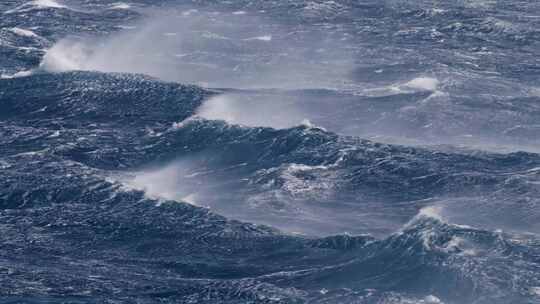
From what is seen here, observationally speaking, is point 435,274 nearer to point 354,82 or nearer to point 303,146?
point 303,146

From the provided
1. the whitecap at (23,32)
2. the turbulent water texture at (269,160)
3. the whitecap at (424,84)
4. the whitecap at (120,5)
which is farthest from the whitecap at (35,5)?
the whitecap at (424,84)

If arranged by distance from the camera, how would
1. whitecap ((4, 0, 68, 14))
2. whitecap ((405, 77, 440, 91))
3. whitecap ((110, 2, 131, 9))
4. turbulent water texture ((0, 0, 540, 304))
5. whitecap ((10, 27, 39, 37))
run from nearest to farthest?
turbulent water texture ((0, 0, 540, 304))
whitecap ((405, 77, 440, 91))
whitecap ((10, 27, 39, 37))
whitecap ((4, 0, 68, 14))
whitecap ((110, 2, 131, 9))

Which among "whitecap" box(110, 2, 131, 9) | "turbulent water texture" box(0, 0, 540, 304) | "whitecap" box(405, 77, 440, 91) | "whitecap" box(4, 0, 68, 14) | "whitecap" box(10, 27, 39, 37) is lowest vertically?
"turbulent water texture" box(0, 0, 540, 304)

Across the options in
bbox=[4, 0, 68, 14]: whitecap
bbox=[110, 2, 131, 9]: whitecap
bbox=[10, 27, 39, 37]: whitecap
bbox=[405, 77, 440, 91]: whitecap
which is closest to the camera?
bbox=[405, 77, 440, 91]: whitecap

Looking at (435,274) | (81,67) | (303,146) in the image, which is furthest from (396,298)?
(81,67)

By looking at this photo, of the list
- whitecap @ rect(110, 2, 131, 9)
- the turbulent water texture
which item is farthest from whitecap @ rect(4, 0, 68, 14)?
whitecap @ rect(110, 2, 131, 9)

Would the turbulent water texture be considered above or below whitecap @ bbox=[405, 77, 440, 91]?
below

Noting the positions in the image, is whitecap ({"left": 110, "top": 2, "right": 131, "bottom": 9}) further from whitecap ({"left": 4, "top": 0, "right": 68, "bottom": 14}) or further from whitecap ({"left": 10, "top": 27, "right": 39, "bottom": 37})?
whitecap ({"left": 10, "top": 27, "right": 39, "bottom": 37})

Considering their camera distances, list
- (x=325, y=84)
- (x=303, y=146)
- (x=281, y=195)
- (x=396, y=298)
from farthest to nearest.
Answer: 1. (x=325, y=84)
2. (x=303, y=146)
3. (x=281, y=195)
4. (x=396, y=298)

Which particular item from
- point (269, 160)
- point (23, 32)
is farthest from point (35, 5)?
point (269, 160)
